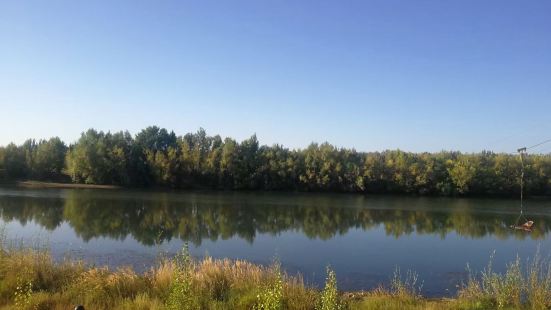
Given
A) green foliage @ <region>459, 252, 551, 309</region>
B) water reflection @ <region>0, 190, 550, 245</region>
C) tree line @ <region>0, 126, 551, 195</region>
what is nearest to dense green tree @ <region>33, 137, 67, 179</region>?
tree line @ <region>0, 126, 551, 195</region>

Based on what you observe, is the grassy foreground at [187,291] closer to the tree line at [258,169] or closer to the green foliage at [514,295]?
the green foliage at [514,295]

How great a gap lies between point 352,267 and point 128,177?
6061 cm

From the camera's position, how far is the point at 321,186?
78.9m

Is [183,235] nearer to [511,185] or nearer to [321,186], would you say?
[321,186]

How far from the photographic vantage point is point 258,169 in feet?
259

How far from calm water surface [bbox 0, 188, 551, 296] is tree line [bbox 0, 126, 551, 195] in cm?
2911

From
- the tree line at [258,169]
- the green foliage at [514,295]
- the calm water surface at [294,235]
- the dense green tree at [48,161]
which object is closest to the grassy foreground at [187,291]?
the green foliage at [514,295]

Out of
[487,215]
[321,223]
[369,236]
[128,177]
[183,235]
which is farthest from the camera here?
[128,177]

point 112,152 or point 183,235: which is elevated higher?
point 112,152

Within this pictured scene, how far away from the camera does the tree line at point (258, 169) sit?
248 ft

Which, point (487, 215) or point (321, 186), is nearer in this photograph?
point (487, 215)

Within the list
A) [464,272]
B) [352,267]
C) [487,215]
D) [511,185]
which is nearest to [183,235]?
[352,267]

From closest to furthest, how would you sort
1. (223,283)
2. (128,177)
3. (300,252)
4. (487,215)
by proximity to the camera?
(223,283) → (300,252) → (487,215) → (128,177)

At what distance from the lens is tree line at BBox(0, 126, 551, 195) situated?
248 ft
